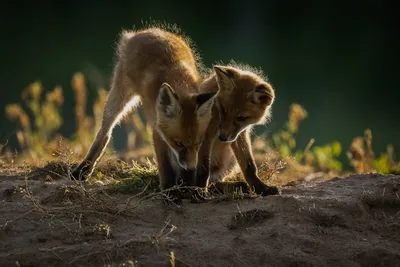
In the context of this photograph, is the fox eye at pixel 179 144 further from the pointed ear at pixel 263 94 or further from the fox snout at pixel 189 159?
the pointed ear at pixel 263 94

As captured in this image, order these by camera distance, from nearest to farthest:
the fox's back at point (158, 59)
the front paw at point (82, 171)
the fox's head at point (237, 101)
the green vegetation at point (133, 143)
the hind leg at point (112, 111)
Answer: the fox's head at point (237, 101) → the fox's back at point (158, 59) → the front paw at point (82, 171) → the hind leg at point (112, 111) → the green vegetation at point (133, 143)

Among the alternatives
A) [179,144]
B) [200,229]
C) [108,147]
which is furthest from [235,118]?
[108,147]

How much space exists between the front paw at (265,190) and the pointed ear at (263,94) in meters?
0.80

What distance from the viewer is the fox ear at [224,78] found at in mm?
5421

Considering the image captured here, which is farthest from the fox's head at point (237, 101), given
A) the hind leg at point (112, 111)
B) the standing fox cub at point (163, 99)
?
the hind leg at point (112, 111)

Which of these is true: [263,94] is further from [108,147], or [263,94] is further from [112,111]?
[108,147]

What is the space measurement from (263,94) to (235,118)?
0.36 meters

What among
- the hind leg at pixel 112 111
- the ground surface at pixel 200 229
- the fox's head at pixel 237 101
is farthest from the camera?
the hind leg at pixel 112 111

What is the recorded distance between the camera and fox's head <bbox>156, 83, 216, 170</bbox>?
16.7 feet

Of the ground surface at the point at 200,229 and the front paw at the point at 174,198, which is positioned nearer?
the ground surface at the point at 200,229

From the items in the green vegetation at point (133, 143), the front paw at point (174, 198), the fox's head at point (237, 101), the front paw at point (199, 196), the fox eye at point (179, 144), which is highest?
the fox's head at point (237, 101)

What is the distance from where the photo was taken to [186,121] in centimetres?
514

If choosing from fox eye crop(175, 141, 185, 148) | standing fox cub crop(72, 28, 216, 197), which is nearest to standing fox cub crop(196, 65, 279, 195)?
standing fox cub crop(72, 28, 216, 197)

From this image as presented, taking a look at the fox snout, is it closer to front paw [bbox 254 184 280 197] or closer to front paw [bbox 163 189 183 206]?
front paw [bbox 163 189 183 206]
